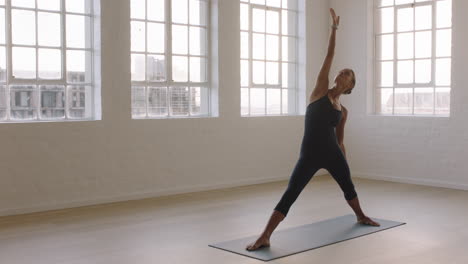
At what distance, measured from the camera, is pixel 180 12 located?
7.34 metres

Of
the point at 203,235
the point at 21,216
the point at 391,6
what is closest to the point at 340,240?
the point at 203,235

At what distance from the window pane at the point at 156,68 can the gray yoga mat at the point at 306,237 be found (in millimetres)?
2849

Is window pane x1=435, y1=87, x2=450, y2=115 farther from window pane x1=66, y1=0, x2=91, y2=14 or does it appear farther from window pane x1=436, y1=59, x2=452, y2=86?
window pane x1=66, y1=0, x2=91, y2=14

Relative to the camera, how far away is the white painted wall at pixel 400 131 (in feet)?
24.6

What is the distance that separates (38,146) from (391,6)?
5.25 m

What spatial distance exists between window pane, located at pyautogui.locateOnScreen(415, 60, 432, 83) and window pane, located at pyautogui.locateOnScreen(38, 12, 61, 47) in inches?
187

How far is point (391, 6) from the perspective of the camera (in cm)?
844

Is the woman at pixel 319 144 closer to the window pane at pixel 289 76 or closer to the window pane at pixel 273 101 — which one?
the window pane at pixel 273 101

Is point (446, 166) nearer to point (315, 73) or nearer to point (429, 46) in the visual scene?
point (429, 46)

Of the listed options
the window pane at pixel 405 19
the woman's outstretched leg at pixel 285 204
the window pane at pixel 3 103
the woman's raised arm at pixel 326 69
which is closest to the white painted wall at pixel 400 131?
the window pane at pixel 405 19

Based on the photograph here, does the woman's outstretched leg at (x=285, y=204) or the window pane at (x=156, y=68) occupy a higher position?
the window pane at (x=156, y=68)

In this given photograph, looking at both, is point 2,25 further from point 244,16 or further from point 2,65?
point 244,16

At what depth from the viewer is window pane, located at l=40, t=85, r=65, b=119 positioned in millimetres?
6277

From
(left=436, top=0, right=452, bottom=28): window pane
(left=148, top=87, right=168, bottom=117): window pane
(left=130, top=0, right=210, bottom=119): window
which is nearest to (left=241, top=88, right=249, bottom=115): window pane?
(left=130, top=0, right=210, bottom=119): window
